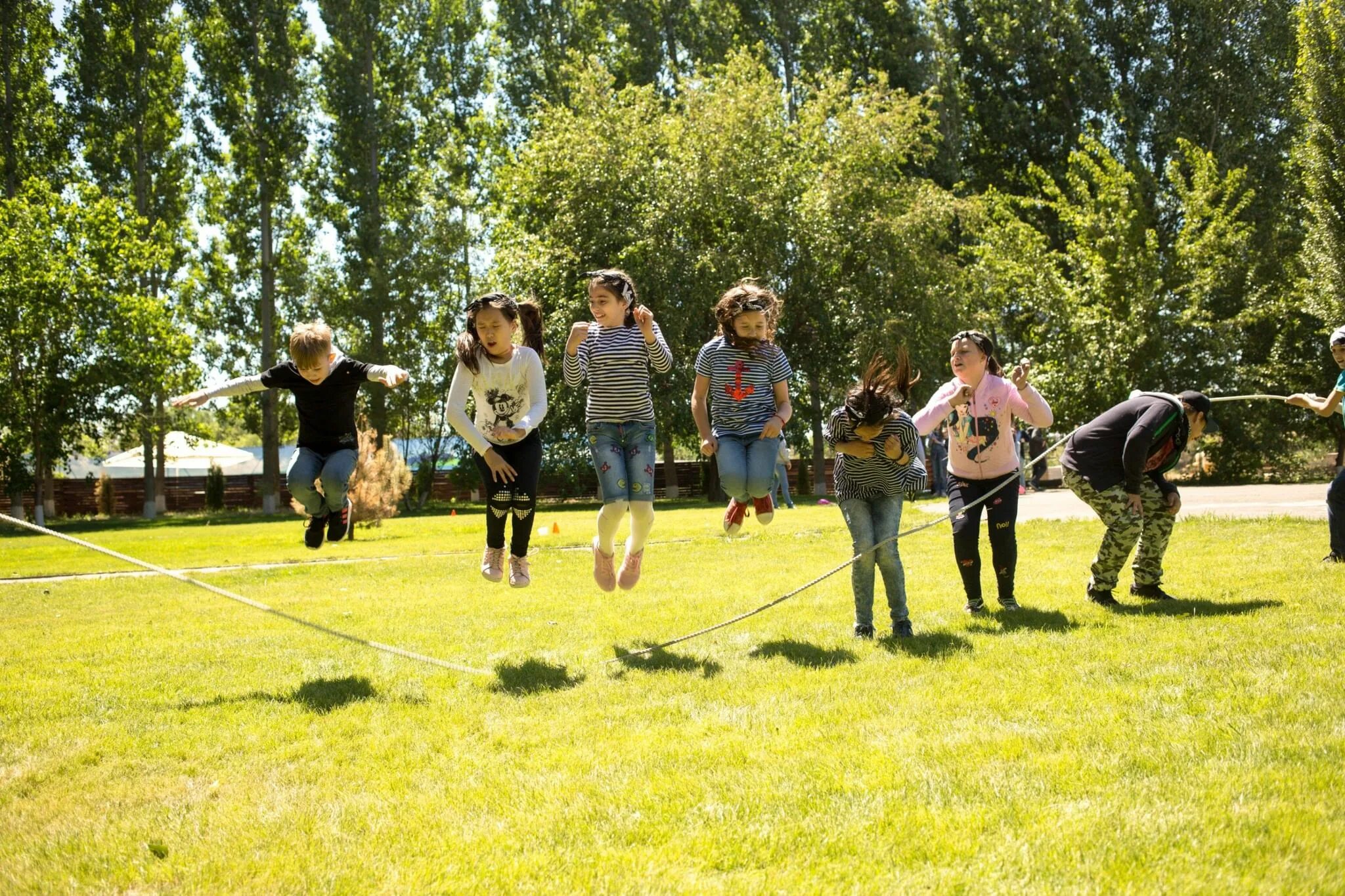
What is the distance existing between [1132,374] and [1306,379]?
513 centimetres

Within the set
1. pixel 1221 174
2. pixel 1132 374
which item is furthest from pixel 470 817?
pixel 1221 174

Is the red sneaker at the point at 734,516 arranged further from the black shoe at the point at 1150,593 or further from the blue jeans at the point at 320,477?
the black shoe at the point at 1150,593

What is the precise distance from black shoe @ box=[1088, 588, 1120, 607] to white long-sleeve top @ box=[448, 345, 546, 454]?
4.57 metres

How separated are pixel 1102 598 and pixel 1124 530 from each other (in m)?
0.59

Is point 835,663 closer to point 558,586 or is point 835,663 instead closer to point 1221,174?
point 558,586

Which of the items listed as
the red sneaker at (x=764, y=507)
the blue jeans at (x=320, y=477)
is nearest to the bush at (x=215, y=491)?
the blue jeans at (x=320, y=477)

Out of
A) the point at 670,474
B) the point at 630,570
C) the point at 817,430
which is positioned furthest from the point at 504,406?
the point at 670,474

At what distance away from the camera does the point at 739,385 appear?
8.09 m

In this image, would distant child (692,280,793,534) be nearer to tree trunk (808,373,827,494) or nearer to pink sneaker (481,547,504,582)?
pink sneaker (481,547,504,582)

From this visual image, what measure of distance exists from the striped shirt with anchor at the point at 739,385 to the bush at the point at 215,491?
42.3 m

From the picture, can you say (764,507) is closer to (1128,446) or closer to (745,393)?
(745,393)

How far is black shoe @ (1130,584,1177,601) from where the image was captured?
858 centimetres

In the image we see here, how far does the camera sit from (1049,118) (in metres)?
41.8

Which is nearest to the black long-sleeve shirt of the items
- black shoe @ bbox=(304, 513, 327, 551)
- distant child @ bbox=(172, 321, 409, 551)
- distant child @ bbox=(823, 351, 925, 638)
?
distant child @ bbox=(823, 351, 925, 638)
